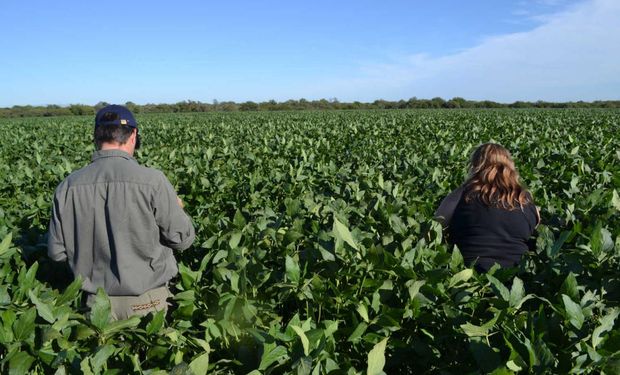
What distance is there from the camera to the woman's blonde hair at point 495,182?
357 centimetres

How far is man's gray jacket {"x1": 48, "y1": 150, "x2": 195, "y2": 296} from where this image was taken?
259 cm

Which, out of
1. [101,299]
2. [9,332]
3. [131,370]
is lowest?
[131,370]

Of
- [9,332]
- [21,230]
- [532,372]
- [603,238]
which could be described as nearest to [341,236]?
[532,372]

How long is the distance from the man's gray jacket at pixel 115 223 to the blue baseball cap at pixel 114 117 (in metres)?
0.16

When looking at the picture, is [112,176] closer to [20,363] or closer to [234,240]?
[234,240]

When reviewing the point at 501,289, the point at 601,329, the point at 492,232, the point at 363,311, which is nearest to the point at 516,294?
the point at 501,289

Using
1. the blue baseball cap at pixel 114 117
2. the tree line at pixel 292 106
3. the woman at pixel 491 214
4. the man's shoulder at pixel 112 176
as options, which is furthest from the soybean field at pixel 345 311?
the tree line at pixel 292 106

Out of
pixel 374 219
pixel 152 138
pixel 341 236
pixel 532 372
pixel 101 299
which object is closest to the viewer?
pixel 532 372

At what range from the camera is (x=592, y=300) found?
1982 millimetres

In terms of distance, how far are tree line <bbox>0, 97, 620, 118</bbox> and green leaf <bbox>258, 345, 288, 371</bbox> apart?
7347 centimetres

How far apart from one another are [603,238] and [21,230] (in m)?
3.99

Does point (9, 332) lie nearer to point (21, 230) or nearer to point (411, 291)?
point (411, 291)

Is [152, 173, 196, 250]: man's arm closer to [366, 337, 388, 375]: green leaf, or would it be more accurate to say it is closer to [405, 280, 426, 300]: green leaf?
[405, 280, 426, 300]: green leaf

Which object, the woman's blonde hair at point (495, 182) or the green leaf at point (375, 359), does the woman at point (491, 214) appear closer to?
the woman's blonde hair at point (495, 182)
